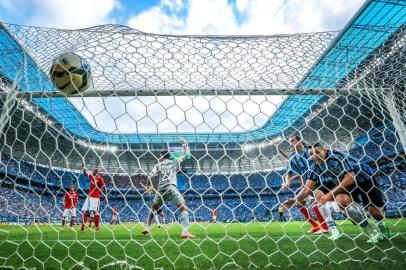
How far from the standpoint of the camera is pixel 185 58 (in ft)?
12.1

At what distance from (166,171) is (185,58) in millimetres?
1880

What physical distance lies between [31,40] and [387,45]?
503 centimetres

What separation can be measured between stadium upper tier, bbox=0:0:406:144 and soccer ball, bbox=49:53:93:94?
27 centimetres

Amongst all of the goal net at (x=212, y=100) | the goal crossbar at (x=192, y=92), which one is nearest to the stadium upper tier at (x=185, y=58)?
the goal net at (x=212, y=100)

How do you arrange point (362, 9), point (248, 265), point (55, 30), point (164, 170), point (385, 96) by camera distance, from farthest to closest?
point (362, 9), point (164, 170), point (55, 30), point (385, 96), point (248, 265)

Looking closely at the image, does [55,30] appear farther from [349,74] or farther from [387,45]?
[387,45]

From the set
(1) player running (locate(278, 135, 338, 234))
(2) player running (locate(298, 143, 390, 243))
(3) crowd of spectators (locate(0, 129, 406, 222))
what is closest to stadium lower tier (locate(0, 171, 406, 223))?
(3) crowd of spectators (locate(0, 129, 406, 222))

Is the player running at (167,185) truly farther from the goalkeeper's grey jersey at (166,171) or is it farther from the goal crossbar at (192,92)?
the goal crossbar at (192,92)

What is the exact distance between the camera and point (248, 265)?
76.4 inches

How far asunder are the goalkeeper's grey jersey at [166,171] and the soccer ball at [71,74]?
6.03 feet

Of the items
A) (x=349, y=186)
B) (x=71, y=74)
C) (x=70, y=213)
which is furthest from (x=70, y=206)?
(x=349, y=186)

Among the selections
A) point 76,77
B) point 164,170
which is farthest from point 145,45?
point 164,170

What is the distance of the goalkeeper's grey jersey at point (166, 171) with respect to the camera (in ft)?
14.4

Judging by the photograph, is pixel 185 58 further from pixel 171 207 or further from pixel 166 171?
pixel 171 207
